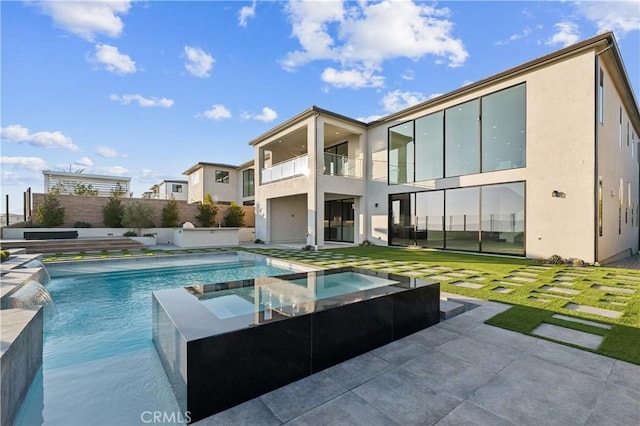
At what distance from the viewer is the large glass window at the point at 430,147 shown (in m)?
12.3

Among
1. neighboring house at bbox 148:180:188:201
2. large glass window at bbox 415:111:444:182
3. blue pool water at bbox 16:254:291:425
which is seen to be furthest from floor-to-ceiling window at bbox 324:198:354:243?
neighboring house at bbox 148:180:188:201

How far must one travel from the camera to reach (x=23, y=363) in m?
2.55

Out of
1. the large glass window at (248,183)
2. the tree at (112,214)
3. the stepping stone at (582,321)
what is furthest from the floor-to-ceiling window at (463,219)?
the tree at (112,214)

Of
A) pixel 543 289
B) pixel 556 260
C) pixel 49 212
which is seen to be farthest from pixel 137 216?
pixel 556 260

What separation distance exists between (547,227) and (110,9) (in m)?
14.3

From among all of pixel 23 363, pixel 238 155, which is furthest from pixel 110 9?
pixel 238 155

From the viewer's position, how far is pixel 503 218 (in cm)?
1038

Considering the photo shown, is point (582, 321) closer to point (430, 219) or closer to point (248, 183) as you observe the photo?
point (430, 219)

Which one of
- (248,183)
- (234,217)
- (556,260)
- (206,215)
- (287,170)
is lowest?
(556,260)

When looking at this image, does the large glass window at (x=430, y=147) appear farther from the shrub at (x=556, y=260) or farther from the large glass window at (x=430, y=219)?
the shrub at (x=556, y=260)

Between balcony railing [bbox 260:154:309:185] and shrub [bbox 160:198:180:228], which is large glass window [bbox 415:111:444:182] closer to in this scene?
balcony railing [bbox 260:154:309:185]

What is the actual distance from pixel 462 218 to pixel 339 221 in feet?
23.7

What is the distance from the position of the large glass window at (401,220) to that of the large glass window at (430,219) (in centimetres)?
37

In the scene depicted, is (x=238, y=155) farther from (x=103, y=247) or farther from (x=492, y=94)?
(x=492, y=94)
